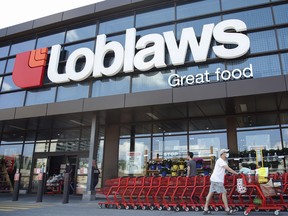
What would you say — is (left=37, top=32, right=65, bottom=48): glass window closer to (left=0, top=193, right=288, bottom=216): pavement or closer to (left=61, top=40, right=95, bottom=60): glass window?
(left=61, top=40, right=95, bottom=60): glass window

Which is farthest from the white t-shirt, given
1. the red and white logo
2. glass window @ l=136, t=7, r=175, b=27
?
the red and white logo

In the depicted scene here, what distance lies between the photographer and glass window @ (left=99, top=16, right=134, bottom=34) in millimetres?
14211

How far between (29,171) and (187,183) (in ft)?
38.5

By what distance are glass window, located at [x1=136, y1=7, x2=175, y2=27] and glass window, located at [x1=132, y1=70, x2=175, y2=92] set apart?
2.90m

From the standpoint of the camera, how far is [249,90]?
10.0 meters

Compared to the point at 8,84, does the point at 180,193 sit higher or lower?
lower

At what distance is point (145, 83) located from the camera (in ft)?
41.2

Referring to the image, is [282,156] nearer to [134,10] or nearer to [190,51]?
[190,51]

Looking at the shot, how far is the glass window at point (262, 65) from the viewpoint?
430 inches

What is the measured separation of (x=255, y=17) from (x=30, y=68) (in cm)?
1177

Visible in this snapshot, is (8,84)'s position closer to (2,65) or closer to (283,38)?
(2,65)

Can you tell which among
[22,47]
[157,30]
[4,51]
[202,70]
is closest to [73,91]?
[157,30]

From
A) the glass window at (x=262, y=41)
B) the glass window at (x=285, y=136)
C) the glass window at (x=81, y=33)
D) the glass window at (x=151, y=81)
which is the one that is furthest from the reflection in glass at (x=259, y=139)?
the glass window at (x=81, y=33)

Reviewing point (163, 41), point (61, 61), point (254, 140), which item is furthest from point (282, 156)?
point (61, 61)
